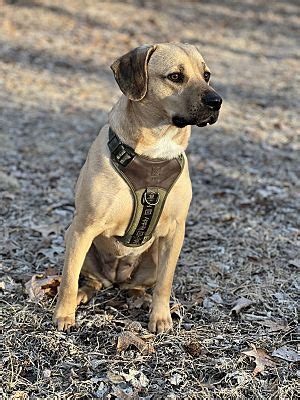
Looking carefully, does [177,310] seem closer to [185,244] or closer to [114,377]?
[114,377]

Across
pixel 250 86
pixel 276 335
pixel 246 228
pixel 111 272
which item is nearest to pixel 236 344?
pixel 276 335

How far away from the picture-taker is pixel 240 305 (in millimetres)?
4254

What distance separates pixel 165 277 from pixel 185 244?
1.36 m

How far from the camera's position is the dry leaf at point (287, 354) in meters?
3.66

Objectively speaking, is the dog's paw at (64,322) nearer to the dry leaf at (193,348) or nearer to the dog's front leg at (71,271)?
the dog's front leg at (71,271)

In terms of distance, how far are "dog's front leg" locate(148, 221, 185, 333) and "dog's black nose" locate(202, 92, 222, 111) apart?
85 cm

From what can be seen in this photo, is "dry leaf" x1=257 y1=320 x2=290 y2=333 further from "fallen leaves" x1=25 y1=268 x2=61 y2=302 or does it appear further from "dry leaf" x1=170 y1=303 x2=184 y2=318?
"fallen leaves" x1=25 y1=268 x2=61 y2=302

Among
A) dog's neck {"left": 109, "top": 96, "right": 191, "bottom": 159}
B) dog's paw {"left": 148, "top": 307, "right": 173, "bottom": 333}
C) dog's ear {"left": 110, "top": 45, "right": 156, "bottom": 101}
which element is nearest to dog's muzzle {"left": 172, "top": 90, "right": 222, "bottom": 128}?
dog's neck {"left": 109, "top": 96, "right": 191, "bottom": 159}

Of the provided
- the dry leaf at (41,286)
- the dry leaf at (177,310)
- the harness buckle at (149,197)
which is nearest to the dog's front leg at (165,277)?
the dry leaf at (177,310)

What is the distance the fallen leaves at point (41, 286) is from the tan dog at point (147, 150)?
0.31m

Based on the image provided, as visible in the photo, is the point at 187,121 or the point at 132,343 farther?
the point at 132,343

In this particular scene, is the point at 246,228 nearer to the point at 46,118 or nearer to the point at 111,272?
the point at 111,272

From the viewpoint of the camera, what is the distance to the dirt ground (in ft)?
11.4

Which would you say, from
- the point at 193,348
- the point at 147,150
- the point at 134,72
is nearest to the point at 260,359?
the point at 193,348
